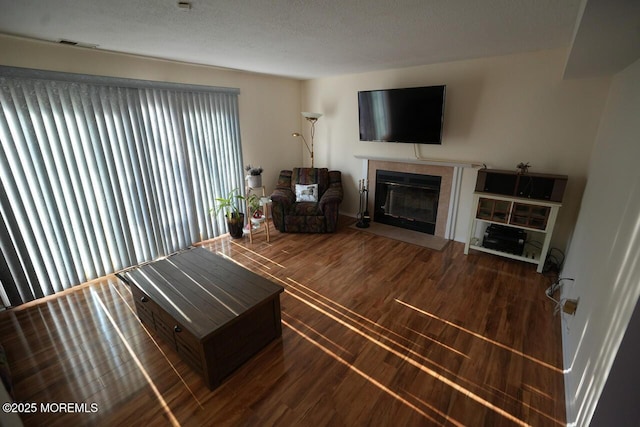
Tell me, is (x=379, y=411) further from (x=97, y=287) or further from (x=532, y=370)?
(x=97, y=287)

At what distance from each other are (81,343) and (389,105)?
13.3 ft

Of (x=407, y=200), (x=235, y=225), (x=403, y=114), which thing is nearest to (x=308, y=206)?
(x=235, y=225)

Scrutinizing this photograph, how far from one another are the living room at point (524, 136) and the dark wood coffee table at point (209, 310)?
1.82 m

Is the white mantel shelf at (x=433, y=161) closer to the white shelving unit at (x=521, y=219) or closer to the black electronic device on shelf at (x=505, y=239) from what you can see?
the white shelving unit at (x=521, y=219)

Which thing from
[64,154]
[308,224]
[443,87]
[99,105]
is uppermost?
[443,87]

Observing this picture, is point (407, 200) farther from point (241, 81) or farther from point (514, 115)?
point (241, 81)

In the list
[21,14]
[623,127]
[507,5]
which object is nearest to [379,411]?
[623,127]

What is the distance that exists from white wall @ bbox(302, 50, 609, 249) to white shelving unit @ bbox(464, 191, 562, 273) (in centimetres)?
25

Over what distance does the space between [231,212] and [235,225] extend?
20cm

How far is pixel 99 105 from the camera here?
2.75 meters

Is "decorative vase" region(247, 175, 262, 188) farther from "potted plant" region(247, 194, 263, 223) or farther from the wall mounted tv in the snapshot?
the wall mounted tv

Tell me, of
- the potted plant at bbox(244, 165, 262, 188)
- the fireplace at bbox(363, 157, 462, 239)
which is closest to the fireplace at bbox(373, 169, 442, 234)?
the fireplace at bbox(363, 157, 462, 239)

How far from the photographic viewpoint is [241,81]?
4.05 meters

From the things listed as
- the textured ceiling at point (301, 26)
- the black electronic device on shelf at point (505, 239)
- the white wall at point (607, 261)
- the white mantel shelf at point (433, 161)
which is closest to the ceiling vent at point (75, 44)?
the textured ceiling at point (301, 26)
